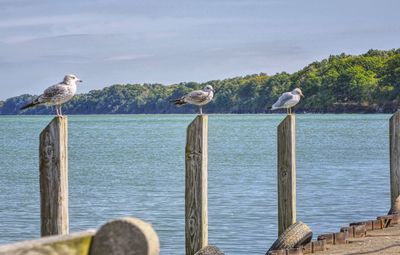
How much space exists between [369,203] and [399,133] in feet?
41.1

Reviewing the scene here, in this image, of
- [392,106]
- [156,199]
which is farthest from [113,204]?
[392,106]

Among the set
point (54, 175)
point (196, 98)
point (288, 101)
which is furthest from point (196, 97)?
point (54, 175)

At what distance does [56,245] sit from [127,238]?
1.16ft

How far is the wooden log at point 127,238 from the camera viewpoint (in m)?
3.86

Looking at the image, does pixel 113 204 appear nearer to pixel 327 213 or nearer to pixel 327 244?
pixel 327 213

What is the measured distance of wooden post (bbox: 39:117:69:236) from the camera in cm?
841

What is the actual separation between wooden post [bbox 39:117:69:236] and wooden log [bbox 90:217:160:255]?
4.41 metres

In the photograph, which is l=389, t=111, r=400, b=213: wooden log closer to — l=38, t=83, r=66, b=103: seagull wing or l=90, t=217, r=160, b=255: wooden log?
l=38, t=83, r=66, b=103: seagull wing

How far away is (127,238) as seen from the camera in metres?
3.92

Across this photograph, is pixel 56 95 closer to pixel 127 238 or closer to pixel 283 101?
pixel 127 238

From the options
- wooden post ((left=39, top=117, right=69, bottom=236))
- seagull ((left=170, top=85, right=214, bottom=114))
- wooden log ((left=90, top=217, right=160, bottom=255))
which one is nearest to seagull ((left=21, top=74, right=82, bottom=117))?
wooden post ((left=39, top=117, right=69, bottom=236))

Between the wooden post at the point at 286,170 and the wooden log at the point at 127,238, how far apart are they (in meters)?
8.44

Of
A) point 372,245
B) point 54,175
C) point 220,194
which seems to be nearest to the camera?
point 54,175

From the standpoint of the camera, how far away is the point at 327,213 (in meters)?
25.9
